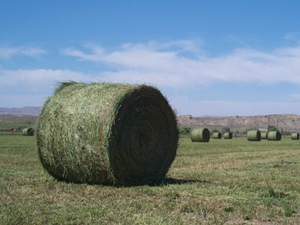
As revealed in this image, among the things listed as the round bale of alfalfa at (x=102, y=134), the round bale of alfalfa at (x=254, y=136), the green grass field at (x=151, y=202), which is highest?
the round bale of alfalfa at (x=102, y=134)

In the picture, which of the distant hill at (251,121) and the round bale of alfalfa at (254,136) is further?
the distant hill at (251,121)

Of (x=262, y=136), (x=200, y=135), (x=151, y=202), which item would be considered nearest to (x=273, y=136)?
(x=262, y=136)

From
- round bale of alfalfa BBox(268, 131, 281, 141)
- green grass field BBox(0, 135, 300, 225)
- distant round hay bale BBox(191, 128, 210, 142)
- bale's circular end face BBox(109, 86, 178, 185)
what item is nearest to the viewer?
green grass field BBox(0, 135, 300, 225)

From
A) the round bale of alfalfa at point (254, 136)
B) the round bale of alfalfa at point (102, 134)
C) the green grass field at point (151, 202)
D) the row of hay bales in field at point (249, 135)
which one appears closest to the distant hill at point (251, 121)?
the row of hay bales in field at point (249, 135)

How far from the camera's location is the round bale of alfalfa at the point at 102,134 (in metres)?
9.57

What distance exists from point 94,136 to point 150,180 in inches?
75.0

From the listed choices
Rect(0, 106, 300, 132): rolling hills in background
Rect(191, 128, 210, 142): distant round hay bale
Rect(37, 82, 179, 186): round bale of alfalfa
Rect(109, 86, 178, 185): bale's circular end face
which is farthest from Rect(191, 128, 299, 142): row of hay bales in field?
Rect(0, 106, 300, 132): rolling hills in background

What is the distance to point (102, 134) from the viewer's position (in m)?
9.49

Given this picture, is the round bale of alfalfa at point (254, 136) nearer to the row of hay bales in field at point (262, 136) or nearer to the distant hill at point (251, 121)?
the row of hay bales in field at point (262, 136)

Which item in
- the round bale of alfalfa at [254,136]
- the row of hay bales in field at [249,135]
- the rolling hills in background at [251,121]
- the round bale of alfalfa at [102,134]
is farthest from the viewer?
the rolling hills in background at [251,121]

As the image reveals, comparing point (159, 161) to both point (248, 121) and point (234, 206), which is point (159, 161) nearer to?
point (234, 206)

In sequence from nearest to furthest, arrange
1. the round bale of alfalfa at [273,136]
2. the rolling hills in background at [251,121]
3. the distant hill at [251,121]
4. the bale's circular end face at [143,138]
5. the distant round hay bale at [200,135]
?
the bale's circular end face at [143,138] → the distant round hay bale at [200,135] → the round bale of alfalfa at [273,136] → the rolling hills in background at [251,121] → the distant hill at [251,121]

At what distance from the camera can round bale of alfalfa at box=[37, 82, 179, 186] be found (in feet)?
31.4

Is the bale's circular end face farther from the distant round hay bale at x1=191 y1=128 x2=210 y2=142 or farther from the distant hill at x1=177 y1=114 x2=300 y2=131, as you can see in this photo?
the distant hill at x1=177 y1=114 x2=300 y2=131
